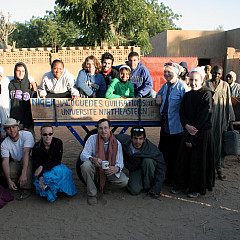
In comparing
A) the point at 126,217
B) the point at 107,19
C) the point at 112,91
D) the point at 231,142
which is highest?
the point at 107,19

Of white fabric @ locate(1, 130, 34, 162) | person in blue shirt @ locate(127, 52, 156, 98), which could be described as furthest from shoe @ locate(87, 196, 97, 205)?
person in blue shirt @ locate(127, 52, 156, 98)

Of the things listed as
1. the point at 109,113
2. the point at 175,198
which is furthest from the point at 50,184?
the point at 175,198

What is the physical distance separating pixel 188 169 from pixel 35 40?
35.5m

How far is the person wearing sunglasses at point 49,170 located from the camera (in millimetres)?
3805

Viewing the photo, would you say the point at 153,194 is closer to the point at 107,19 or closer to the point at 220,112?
the point at 220,112

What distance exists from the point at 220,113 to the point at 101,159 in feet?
7.77

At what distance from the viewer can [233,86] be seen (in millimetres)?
6086

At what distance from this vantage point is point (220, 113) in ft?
15.6

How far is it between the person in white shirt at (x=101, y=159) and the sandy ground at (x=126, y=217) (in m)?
0.26

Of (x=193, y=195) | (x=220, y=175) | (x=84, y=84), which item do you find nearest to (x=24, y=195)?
(x=84, y=84)

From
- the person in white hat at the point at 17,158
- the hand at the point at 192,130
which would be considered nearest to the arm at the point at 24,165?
the person in white hat at the point at 17,158

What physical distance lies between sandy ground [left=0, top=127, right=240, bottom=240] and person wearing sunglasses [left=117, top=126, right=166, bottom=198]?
152 millimetres

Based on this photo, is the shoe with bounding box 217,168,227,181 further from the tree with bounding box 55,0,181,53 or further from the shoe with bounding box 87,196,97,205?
the tree with bounding box 55,0,181,53

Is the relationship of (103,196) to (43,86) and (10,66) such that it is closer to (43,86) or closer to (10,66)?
(43,86)
